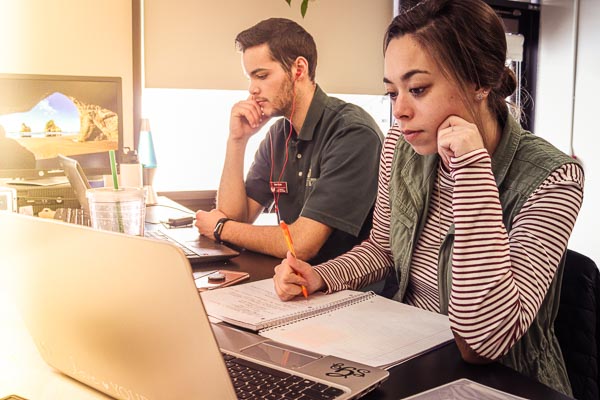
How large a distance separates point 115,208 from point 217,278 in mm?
319

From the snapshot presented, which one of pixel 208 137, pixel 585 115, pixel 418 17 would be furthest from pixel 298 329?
pixel 585 115

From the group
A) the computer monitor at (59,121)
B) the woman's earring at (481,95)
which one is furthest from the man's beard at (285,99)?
the computer monitor at (59,121)

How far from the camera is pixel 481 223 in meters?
1.00

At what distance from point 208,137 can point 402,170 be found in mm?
2220

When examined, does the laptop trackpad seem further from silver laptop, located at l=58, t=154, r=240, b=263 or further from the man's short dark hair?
the man's short dark hair

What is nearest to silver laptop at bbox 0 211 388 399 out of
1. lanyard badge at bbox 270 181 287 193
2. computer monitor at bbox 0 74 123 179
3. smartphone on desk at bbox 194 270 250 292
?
smartphone on desk at bbox 194 270 250 292

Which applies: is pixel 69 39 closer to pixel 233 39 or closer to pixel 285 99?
pixel 233 39

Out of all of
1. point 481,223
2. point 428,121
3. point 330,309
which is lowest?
point 330,309

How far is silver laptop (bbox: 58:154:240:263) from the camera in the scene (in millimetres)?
1468

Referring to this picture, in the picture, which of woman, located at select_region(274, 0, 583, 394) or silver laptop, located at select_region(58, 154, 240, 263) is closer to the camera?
woman, located at select_region(274, 0, 583, 394)

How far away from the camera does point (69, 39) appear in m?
3.16

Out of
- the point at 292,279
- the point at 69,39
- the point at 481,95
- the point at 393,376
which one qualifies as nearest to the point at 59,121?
the point at 69,39

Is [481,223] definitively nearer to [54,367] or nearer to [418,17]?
[418,17]

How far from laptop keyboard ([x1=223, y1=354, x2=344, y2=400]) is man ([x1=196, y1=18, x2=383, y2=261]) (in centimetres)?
81
